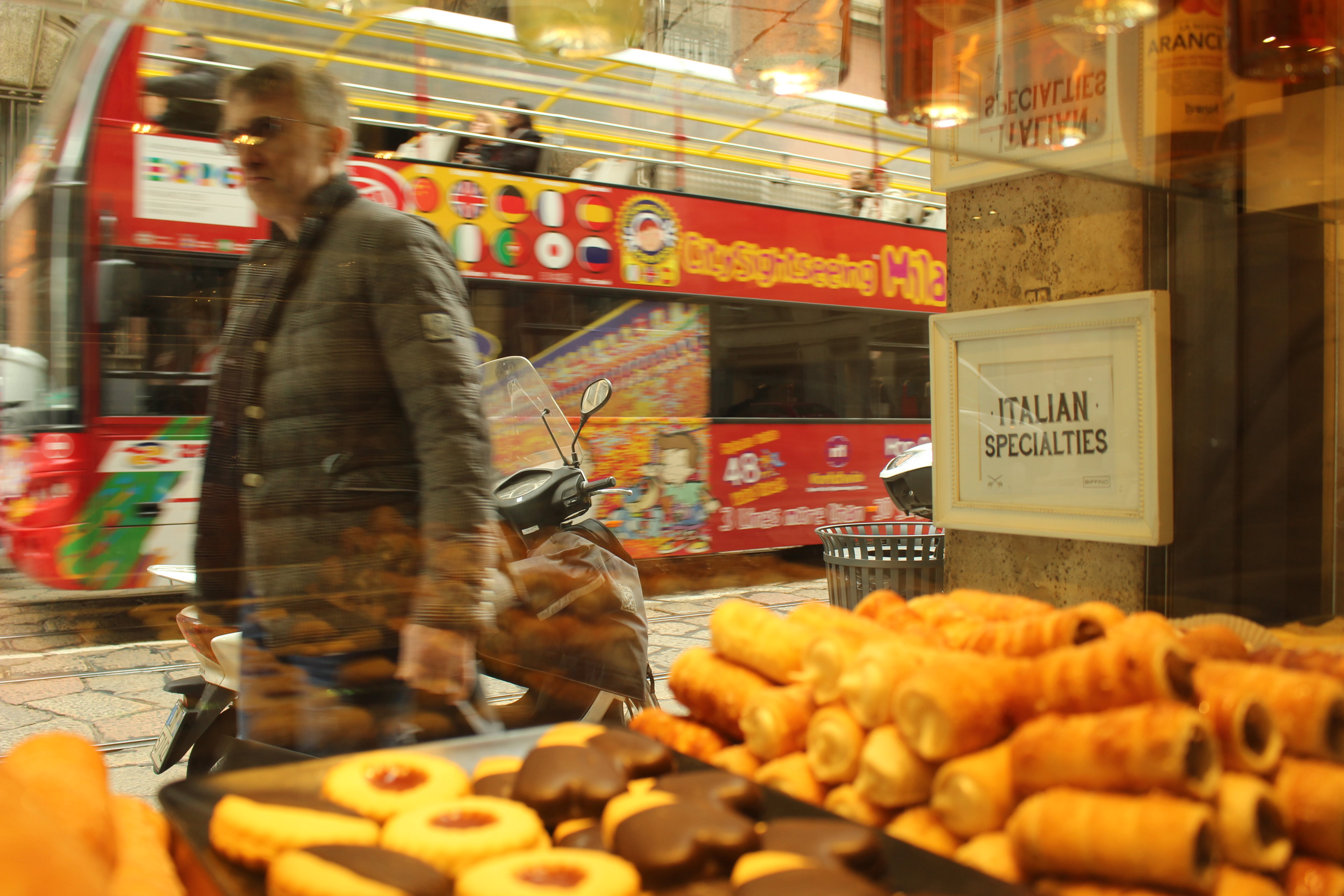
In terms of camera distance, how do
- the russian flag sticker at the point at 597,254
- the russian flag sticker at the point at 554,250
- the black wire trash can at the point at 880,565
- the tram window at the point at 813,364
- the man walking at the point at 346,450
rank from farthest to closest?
the russian flag sticker at the point at 597,254 < the russian flag sticker at the point at 554,250 < the tram window at the point at 813,364 < the black wire trash can at the point at 880,565 < the man walking at the point at 346,450

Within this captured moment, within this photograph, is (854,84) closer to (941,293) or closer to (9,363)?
(941,293)

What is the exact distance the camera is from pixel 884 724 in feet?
3.24

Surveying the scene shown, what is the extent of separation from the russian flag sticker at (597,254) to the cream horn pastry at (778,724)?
243 centimetres

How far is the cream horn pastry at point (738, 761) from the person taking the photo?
110cm

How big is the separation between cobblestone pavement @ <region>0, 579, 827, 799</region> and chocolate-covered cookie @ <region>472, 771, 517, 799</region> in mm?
317

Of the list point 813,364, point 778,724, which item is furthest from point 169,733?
point 813,364

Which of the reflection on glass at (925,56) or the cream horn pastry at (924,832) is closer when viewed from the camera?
the cream horn pastry at (924,832)

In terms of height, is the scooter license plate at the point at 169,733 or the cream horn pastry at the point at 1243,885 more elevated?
the cream horn pastry at the point at 1243,885

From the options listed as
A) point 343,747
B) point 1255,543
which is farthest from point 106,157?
point 1255,543

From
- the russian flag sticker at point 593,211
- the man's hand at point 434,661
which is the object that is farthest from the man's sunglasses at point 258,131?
the man's hand at point 434,661

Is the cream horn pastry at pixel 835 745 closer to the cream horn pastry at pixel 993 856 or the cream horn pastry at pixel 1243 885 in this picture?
the cream horn pastry at pixel 993 856

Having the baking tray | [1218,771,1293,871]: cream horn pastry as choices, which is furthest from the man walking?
[1218,771,1293,871]: cream horn pastry

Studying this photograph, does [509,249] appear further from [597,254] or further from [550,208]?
[597,254]

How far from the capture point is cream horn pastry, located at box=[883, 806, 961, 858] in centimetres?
88
